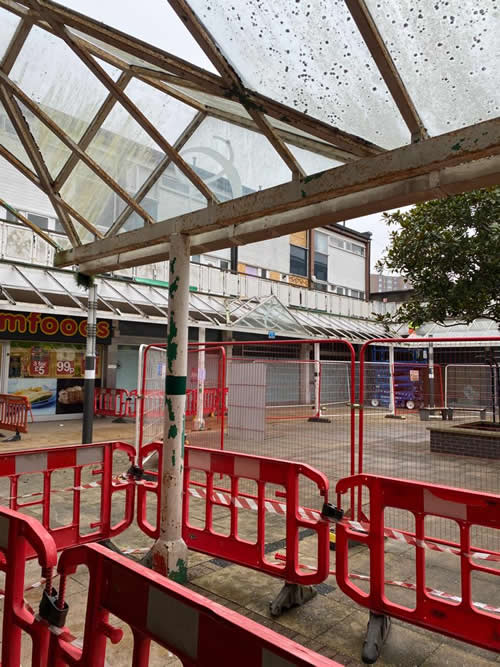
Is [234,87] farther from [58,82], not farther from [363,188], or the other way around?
[58,82]

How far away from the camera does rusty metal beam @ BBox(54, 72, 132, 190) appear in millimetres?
4352

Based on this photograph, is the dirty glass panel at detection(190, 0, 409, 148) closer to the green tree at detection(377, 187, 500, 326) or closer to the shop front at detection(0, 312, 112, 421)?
the green tree at detection(377, 187, 500, 326)

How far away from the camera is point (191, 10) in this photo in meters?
2.88

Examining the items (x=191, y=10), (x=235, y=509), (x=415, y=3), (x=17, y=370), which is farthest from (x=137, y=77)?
(x=17, y=370)

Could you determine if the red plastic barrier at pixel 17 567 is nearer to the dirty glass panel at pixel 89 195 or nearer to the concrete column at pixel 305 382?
the dirty glass panel at pixel 89 195

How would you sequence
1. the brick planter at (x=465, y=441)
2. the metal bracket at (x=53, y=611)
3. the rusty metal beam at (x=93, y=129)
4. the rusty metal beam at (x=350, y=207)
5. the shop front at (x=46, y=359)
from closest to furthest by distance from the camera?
the metal bracket at (x=53, y=611) → the rusty metal beam at (x=350, y=207) → the rusty metal beam at (x=93, y=129) → the brick planter at (x=465, y=441) → the shop front at (x=46, y=359)

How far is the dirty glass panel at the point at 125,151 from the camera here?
4.91 meters

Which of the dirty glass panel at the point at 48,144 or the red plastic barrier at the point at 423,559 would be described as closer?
the red plastic barrier at the point at 423,559

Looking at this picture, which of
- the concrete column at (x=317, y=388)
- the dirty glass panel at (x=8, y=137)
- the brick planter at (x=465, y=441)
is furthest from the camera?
the concrete column at (x=317, y=388)

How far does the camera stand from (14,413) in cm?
1188

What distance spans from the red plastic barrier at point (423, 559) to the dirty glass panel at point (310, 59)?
243cm

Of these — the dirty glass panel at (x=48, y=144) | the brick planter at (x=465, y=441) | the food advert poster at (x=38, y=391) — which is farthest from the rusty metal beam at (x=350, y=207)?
the food advert poster at (x=38, y=391)

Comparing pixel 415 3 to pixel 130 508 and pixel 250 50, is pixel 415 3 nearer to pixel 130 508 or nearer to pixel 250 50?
pixel 250 50

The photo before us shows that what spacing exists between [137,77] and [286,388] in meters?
7.32
